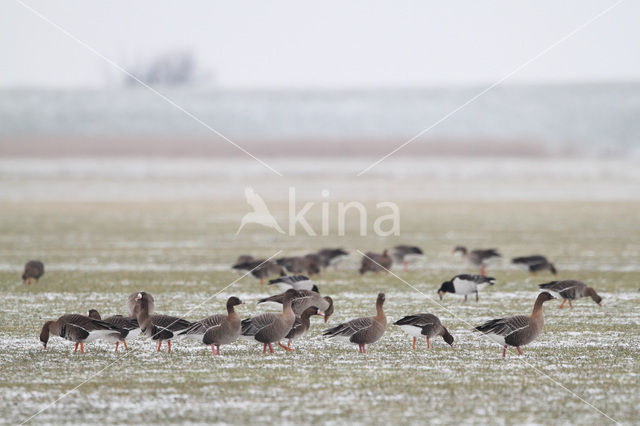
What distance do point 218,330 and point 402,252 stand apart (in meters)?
10.2

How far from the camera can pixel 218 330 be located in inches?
448

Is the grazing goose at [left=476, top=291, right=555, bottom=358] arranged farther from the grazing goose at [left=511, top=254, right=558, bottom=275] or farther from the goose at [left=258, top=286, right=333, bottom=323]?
the grazing goose at [left=511, top=254, right=558, bottom=275]

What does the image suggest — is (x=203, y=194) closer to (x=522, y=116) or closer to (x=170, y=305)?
(x=170, y=305)

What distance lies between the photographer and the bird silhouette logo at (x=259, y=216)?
120 feet

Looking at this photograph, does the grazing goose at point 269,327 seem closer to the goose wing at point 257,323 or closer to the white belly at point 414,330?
the goose wing at point 257,323

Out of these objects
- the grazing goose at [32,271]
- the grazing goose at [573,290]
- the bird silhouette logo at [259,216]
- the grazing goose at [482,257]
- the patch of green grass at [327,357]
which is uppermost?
the bird silhouette logo at [259,216]

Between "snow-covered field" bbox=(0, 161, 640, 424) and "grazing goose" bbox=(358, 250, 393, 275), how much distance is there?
27 cm

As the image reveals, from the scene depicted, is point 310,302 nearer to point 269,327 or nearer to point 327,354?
point 327,354

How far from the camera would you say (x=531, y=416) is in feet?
28.4

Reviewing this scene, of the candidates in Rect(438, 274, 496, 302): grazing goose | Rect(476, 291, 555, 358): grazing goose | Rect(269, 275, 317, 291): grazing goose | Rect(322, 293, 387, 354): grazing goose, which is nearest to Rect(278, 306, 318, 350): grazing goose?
Rect(322, 293, 387, 354): grazing goose

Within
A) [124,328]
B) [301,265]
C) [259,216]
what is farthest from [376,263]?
[259,216]

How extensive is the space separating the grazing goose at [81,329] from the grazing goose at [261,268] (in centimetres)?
735

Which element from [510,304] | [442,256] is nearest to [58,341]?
[510,304]

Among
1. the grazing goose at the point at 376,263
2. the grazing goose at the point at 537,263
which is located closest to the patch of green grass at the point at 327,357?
the grazing goose at the point at 376,263
